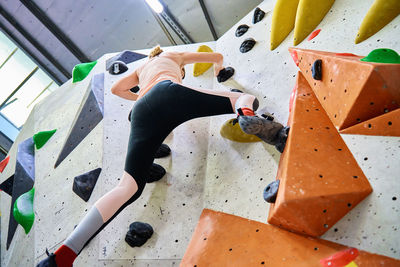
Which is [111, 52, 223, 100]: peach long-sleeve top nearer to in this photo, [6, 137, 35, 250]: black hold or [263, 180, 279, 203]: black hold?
[263, 180, 279, 203]: black hold

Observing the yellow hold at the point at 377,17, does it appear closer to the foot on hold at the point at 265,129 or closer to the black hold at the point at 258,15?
the foot on hold at the point at 265,129

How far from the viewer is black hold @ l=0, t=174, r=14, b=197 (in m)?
2.51

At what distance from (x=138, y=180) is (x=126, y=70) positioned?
1.25 meters

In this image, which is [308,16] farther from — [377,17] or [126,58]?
[126,58]

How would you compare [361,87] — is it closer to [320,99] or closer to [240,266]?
[320,99]

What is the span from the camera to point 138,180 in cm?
158

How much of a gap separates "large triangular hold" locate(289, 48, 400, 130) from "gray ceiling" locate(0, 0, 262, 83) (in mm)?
2345

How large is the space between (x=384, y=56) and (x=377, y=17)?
30cm

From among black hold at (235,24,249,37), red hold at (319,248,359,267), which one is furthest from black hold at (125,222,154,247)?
black hold at (235,24,249,37)

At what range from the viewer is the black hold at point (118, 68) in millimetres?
2545

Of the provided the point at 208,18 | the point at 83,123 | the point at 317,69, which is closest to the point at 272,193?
the point at 317,69

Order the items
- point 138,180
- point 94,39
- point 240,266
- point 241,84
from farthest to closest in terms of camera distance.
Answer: point 94,39, point 241,84, point 138,180, point 240,266

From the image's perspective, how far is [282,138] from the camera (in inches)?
55.9

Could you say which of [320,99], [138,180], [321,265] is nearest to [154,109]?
[138,180]
